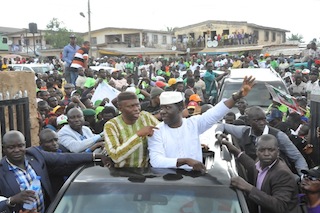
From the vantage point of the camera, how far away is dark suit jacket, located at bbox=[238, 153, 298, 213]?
9.82 feet

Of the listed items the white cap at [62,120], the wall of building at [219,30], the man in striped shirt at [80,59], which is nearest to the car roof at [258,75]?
the man in striped shirt at [80,59]

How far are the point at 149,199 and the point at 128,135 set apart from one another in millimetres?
789

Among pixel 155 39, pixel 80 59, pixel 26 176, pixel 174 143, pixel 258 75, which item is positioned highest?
pixel 155 39

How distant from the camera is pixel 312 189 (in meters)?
3.32

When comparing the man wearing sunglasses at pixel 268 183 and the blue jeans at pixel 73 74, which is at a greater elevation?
the blue jeans at pixel 73 74

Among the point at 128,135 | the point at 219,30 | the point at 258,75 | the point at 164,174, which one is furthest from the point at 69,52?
the point at 219,30

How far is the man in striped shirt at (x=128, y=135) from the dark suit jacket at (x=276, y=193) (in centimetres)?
92

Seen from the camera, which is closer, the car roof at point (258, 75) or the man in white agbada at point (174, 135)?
the man in white agbada at point (174, 135)

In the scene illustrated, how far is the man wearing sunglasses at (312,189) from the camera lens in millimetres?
3301

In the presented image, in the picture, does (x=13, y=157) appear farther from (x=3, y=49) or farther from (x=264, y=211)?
(x=3, y=49)

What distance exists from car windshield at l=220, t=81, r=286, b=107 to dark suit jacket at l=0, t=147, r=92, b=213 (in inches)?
226

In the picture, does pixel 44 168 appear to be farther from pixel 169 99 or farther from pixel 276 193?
pixel 276 193

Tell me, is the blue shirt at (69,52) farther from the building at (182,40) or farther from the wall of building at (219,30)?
the wall of building at (219,30)

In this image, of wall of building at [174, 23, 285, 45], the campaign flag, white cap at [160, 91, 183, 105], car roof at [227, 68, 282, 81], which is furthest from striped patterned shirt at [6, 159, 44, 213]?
wall of building at [174, 23, 285, 45]
